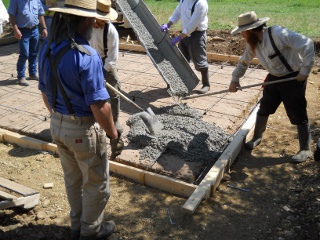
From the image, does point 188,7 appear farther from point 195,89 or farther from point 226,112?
point 226,112

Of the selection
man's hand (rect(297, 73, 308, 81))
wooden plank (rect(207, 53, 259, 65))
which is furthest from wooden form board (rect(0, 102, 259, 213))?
wooden plank (rect(207, 53, 259, 65))

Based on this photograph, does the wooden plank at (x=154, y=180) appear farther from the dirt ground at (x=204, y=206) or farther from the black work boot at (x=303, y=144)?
the black work boot at (x=303, y=144)

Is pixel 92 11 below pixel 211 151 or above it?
above

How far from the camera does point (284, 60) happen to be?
429 centimetres

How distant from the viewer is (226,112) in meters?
5.91

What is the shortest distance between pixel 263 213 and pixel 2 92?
17.0ft

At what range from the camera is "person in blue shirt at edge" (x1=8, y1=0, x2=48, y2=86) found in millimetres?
6594

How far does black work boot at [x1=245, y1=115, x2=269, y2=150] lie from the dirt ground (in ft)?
0.31

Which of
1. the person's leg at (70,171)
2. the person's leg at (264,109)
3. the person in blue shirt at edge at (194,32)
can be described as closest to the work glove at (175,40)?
the person in blue shirt at edge at (194,32)

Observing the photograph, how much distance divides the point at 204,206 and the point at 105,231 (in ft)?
3.74

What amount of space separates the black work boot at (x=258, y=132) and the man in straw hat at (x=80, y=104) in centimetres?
260

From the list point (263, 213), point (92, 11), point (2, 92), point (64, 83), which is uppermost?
point (92, 11)

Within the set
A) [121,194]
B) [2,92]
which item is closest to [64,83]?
[121,194]

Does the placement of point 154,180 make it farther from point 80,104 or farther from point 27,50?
point 27,50
